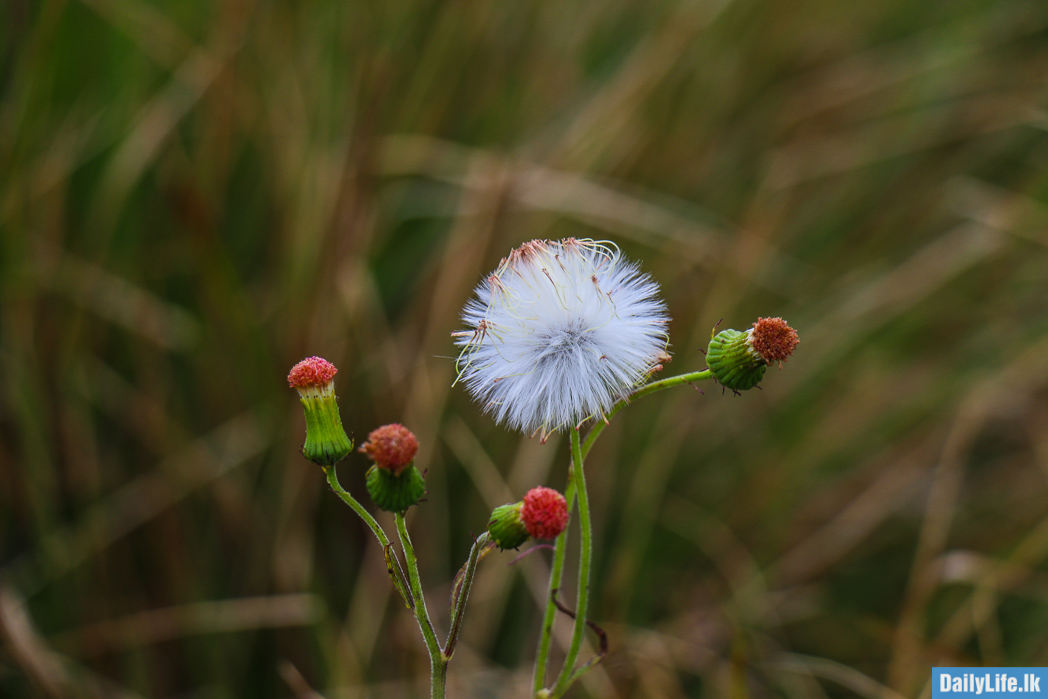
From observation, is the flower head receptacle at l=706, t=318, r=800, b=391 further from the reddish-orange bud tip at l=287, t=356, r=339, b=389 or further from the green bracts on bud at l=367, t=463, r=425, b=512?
the reddish-orange bud tip at l=287, t=356, r=339, b=389

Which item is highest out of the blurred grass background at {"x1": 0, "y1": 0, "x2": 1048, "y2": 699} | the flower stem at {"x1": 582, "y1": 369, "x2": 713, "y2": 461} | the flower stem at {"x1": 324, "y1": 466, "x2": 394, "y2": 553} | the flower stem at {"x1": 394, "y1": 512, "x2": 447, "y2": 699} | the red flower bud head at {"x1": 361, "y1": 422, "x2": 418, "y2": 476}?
the blurred grass background at {"x1": 0, "y1": 0, "x2": 1048, "y2": 699}

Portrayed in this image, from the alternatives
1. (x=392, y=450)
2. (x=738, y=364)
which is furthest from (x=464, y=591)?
(x=738, y=364)

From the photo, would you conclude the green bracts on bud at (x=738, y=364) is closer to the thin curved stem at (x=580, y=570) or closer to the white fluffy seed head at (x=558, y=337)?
the white fluffy seed head at (x=558, y=337)

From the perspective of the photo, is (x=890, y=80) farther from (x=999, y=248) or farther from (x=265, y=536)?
(x=265, y=536)

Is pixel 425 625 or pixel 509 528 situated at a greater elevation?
pixel 509 528

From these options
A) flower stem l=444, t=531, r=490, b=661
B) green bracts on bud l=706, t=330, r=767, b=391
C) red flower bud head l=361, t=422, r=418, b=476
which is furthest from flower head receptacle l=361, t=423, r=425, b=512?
green bracts on bud l=706, t=330, r=767, b=391

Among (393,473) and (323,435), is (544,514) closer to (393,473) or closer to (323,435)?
(393,473)

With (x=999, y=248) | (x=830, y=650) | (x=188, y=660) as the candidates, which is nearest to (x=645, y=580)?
(x=830, y=650)
